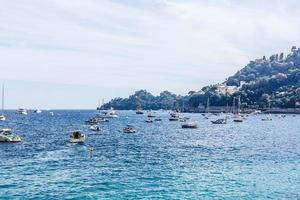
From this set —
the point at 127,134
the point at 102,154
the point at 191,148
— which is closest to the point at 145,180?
Answer: the point at 102,154

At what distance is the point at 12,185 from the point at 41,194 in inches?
289

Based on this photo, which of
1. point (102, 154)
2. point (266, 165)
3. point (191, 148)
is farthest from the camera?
point (191, 148)

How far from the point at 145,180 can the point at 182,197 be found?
1127 centimetres

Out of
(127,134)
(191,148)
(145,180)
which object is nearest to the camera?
(145,180)

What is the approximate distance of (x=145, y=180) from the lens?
69938mm

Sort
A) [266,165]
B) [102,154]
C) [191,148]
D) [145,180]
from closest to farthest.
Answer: [145,180] < [266,165] < [102,154] < [191,148]

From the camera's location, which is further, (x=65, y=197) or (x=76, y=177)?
(x=76, y=177)

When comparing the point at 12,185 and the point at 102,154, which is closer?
the point at 12,185

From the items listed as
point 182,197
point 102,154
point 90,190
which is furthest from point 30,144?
point 182,197

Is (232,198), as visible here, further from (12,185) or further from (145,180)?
(12,185)

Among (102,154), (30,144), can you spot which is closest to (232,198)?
(102,154)

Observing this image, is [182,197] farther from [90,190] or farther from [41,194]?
[41,194]

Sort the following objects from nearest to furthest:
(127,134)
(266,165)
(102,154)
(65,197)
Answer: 1. (65,197)
2. (266,165)
3. (102,154)
4. (127,134)

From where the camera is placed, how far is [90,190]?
6291 cm
